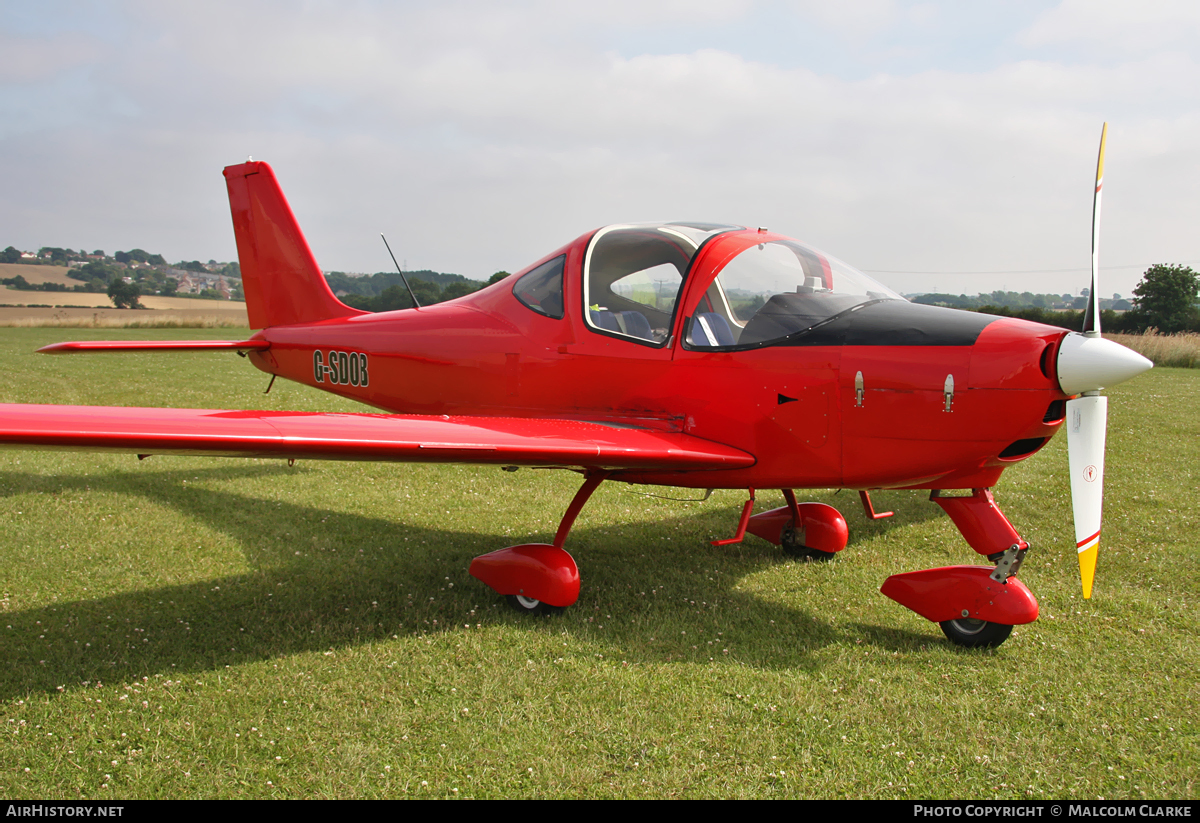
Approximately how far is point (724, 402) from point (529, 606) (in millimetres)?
1777

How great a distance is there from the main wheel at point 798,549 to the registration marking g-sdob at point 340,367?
379 centimetres

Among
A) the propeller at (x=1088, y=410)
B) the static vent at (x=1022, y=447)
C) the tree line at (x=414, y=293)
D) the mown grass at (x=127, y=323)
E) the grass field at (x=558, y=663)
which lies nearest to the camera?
the grass field at (x=558, y=663)

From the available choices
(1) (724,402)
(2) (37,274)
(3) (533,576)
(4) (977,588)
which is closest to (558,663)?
(3) (533,576)

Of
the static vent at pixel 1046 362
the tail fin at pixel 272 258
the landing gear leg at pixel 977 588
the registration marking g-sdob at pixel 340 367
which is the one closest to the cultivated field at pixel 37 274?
the tail fin at pixel 272 258

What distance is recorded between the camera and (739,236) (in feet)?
15.9

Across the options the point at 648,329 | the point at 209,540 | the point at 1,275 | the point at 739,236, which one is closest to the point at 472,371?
the point at 648,329

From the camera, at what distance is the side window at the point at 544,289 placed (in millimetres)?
5172

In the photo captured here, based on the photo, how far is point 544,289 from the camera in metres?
5.27

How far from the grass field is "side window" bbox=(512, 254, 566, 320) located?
6.41 feet

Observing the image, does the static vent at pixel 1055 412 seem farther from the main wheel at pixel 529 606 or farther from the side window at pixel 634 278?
the main wheel at pixel 529 606

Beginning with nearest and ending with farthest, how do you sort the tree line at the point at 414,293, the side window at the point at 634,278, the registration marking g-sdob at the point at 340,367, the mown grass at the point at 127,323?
the side window at the point at 634,278
the registration marking g-sdob at the point at 340,367
the tree line at the point at 414,293
the mown grass at the point at 127,323
